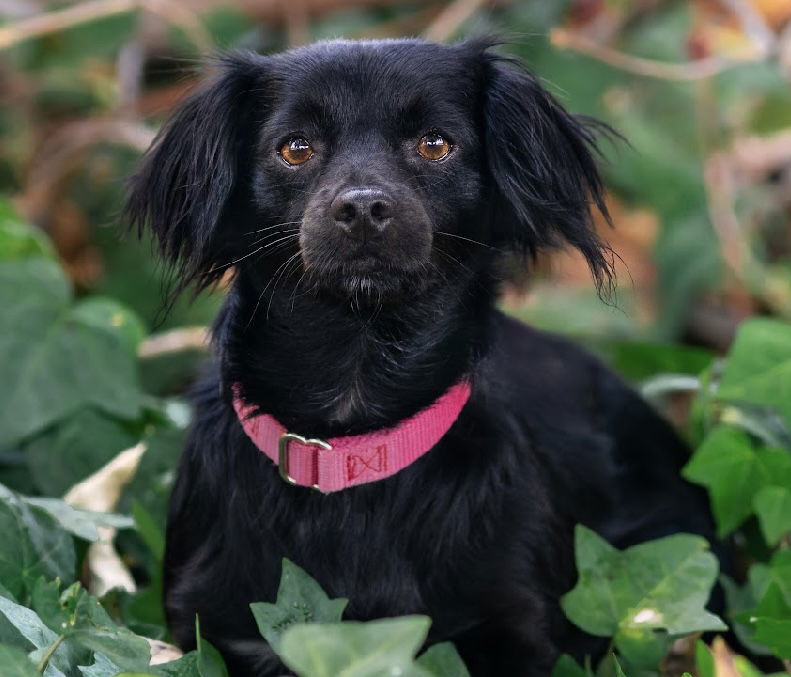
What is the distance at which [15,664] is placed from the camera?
2084 mm

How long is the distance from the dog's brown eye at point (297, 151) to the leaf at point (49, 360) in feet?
4.02

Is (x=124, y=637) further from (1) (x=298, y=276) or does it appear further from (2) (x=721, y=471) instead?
(2) (x=721, y=471)

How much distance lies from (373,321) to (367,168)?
1.39 feet

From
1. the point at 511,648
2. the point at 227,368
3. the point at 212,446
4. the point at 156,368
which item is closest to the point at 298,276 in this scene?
the point at 227,368

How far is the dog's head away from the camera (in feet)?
8.71

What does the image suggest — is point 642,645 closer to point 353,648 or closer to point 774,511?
point 774,511

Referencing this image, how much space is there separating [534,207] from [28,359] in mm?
1682

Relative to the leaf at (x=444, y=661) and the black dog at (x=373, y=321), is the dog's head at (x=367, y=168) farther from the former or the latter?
the leaf at (x=444, y=661)

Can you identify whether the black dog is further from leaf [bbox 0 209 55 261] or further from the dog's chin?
leaf [bbox 0 209 55 261]

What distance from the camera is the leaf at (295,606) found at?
2490mm

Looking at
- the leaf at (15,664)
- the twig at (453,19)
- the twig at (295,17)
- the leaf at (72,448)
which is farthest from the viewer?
the twig at (295,17)

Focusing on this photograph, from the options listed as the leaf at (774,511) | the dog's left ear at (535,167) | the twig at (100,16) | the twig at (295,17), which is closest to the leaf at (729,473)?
the leaf at (774,511)

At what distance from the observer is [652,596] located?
2900mm

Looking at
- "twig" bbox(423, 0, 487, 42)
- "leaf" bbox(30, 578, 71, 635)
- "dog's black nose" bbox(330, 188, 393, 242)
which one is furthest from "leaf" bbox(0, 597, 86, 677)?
"twig" bbox(423, 0, 487, 42)
